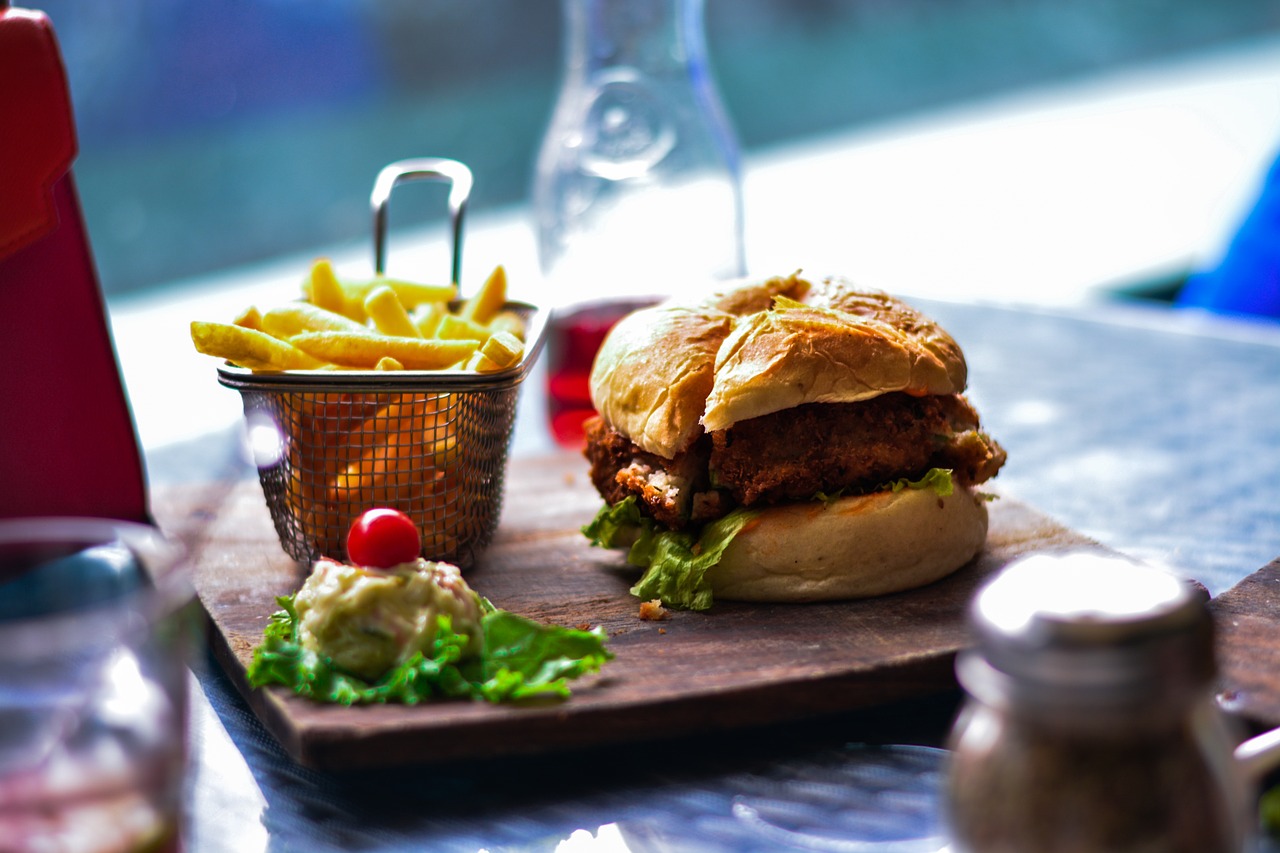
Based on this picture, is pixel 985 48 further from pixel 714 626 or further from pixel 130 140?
pixel 714 626

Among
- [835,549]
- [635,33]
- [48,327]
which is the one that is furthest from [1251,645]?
[635,33]

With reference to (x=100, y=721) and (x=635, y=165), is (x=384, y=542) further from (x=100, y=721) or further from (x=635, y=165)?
(x=635, y=165)

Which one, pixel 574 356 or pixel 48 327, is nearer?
pixel 48 327

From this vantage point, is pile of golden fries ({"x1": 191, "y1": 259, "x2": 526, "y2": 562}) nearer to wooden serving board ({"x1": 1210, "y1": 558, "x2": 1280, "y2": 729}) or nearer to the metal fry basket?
the metal fry basket

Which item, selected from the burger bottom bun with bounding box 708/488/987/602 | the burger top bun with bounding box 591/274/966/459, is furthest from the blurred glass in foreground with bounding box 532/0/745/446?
the burger bottom bun with bounding box 708/488/987/602

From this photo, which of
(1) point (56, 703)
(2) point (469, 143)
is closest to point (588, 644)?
(1) point (56, 703)

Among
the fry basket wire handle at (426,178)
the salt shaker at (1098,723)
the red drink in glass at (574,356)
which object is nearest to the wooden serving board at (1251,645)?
the salt shaker at (1098,723)
